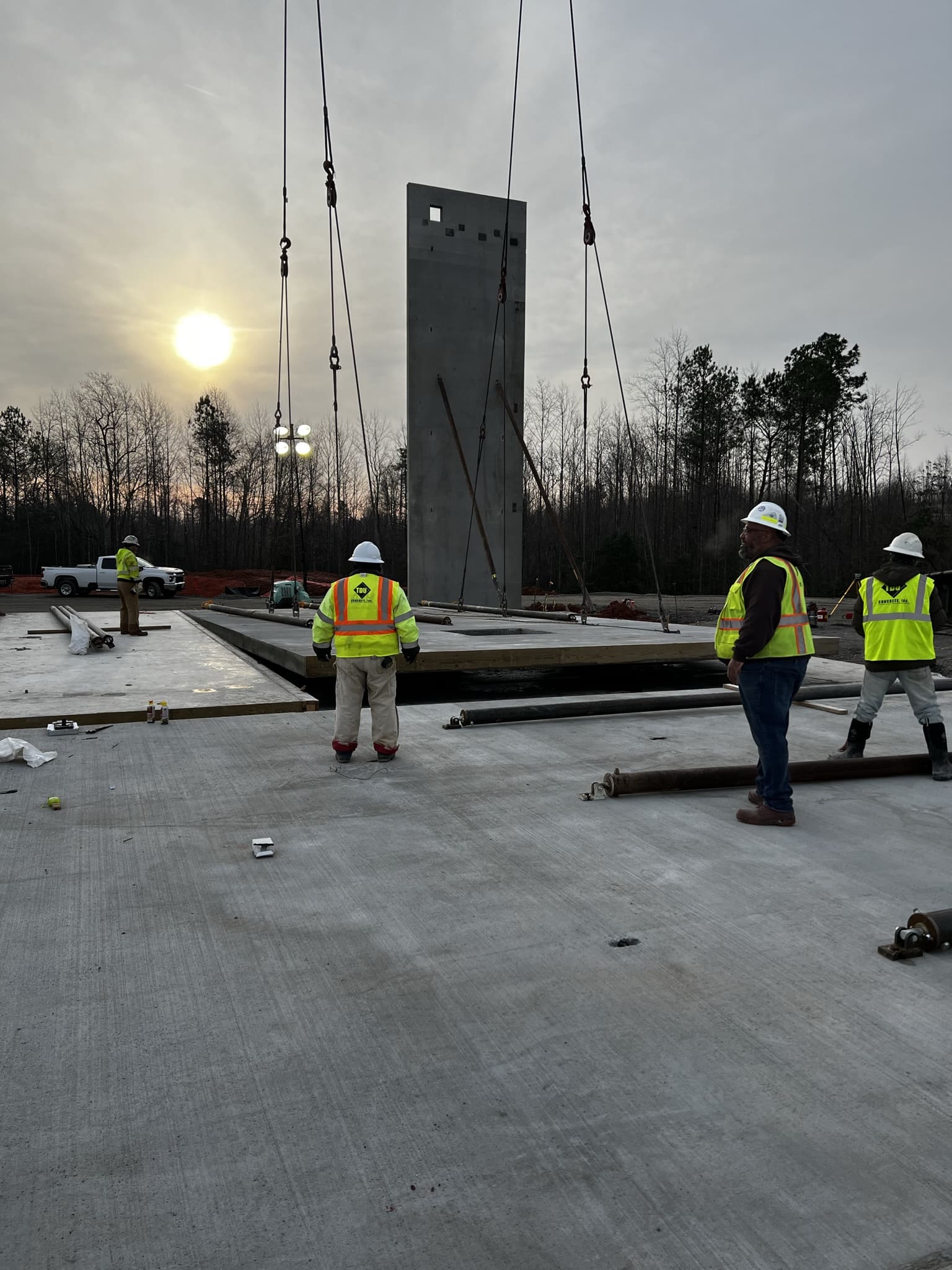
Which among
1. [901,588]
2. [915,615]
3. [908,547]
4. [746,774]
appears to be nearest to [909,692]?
[915,615]

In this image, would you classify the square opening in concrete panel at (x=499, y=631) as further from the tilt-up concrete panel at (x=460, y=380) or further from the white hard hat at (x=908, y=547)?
the white hard hat at (x=908, y=547)

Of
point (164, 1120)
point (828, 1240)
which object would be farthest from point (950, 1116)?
point (164, 1120)

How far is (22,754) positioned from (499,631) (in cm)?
846

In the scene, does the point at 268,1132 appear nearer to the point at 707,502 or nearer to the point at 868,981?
the point at 868,981

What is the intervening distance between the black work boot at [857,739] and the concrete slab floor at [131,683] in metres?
4.66

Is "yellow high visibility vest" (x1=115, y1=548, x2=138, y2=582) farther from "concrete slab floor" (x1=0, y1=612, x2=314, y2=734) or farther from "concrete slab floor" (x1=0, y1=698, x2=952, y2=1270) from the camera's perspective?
"concrete slab floor" (x1=0, y1=698, x2=952, y2=1270)

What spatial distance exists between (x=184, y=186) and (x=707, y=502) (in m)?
40.0

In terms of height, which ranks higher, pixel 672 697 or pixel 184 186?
pixel 184 186

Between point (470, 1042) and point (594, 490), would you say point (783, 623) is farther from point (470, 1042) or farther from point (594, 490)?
point (594, 490)

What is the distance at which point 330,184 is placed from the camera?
11.1 metres

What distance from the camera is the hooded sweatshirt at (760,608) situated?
173 inches

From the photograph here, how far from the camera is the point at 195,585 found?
155 ft

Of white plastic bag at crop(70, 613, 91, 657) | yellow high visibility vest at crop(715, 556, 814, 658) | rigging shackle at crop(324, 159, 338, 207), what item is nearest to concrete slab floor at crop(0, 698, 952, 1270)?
yellow high visibility vest at crop(715, 556, 814, 658)

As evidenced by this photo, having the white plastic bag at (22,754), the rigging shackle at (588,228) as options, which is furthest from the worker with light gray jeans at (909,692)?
the rigging shackle at (588,228)
